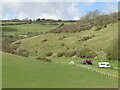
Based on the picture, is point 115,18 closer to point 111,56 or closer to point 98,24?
point 98,24

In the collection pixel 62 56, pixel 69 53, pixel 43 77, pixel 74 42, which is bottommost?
pixel 62 56

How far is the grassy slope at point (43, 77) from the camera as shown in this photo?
3491cm

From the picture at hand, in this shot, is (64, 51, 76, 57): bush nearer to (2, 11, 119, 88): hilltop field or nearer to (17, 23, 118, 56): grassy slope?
(2, 11, 119, 88): hilltop field

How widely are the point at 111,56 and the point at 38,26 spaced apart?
353 ft

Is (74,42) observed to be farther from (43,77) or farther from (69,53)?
(43,77)

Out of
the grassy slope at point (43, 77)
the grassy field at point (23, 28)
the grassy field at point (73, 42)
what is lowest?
the grassy slope at point (43, 77)

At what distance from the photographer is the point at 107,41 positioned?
105 metres

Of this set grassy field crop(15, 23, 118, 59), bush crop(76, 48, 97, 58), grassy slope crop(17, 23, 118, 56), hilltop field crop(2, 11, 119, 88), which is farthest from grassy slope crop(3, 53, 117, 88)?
grassy slope crop(17, 23, 118, 56)

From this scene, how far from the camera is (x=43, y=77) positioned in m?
39.1

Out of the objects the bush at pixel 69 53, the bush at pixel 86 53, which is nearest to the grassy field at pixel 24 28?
the bush at pixel 69 53

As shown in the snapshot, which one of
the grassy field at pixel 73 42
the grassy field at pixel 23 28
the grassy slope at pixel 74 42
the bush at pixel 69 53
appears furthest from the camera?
the grassy field at pixel 23 28

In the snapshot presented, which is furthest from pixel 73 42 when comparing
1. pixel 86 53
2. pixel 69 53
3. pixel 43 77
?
pixel 43 77

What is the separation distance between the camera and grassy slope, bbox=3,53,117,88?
3491cm

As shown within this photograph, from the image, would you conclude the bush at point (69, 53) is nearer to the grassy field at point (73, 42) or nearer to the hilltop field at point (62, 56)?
the hilltop field at point (62, 56)
